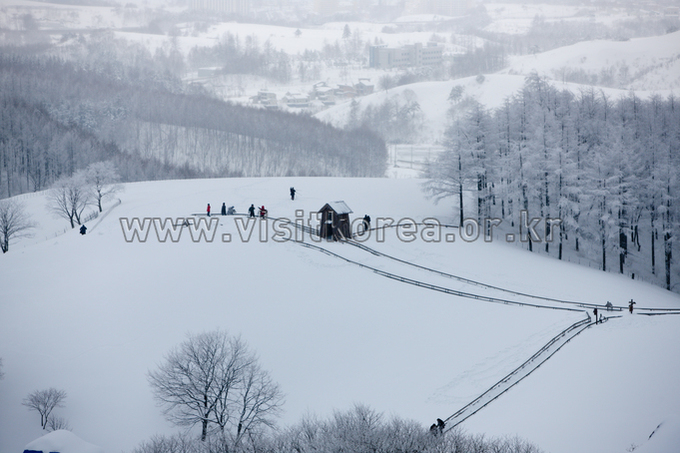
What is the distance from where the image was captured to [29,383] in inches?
1034

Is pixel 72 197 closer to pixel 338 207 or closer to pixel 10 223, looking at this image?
pixel 10 223

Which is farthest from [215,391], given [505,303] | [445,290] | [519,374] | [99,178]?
[99,178]

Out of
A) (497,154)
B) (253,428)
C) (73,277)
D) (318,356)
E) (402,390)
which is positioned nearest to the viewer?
(253,428)

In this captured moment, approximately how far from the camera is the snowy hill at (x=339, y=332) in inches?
898

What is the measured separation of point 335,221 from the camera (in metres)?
39.9

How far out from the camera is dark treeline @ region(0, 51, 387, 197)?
95.4 metres

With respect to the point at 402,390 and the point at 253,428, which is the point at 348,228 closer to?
the point at 402,390

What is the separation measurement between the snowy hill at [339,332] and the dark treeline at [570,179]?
5.15m

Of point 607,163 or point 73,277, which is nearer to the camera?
point 73,277

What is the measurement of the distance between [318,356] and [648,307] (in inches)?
765

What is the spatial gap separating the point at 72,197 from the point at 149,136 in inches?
2901

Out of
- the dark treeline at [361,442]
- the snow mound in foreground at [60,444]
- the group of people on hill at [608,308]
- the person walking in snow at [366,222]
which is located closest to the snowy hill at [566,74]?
the person walking in snow at [366,222]

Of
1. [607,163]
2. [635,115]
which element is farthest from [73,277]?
[635,115]

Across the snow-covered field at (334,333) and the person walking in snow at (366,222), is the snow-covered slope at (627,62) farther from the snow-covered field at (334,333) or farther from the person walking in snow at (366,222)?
the snow-covered field at (334,333)
